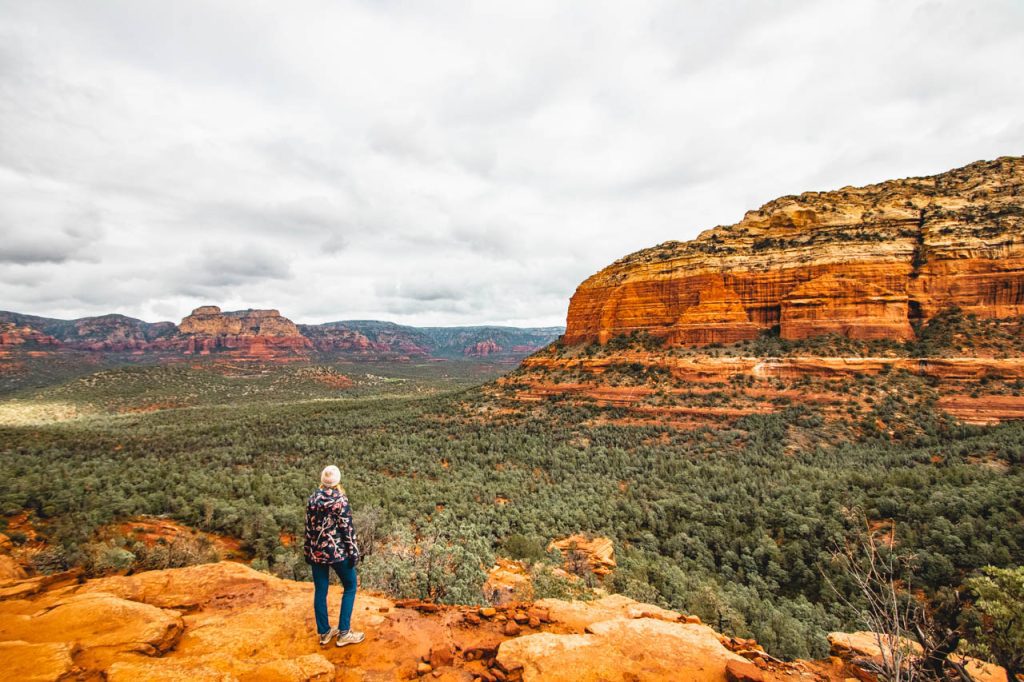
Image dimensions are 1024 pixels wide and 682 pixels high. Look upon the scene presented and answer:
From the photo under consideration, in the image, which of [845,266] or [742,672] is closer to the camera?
[742,672]

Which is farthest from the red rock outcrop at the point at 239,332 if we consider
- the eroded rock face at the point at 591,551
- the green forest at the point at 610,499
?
the eroded rock face at the point at 591,551

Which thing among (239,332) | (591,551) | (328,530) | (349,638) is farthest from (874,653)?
(239,332)

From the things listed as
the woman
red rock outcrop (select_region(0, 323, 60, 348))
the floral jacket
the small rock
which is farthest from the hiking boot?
red rock outcrop (select_region(0, 323, 60, 348))

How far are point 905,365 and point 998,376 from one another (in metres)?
4.20

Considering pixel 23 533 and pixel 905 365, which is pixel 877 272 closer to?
pixel 905 365

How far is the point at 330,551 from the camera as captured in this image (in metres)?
4.98

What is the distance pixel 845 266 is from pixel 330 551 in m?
43.5

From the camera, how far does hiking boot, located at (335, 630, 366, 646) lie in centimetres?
493

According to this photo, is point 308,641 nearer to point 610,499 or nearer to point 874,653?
point 874,653

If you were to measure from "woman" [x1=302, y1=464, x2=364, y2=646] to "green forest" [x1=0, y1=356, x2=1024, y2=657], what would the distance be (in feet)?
12.1

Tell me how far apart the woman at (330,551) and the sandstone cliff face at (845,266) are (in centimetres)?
3951

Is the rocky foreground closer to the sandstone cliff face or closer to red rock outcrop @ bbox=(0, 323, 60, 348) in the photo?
the sandstone cliff face

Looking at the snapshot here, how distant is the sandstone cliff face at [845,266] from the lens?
30578 mm

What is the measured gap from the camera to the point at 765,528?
16281 millimetres
